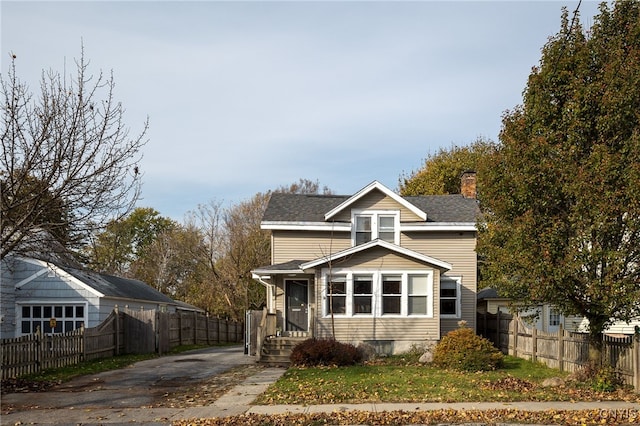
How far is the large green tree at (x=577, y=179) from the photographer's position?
14719 mm

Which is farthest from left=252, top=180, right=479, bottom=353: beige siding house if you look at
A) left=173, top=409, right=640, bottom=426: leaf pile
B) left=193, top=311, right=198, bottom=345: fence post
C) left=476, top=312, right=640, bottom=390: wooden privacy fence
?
left=173, top=409, right=640, bottom=426: leaf pile

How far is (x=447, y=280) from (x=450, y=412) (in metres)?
14.5

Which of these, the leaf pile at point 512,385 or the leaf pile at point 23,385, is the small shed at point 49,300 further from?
the leaf pile at point 512,385

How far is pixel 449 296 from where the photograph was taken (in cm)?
2633

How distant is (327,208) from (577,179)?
13897mm

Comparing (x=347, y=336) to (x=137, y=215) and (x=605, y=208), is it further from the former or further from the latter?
(x=137, y=215)

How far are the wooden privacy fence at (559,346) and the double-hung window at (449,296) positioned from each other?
6.24 ft

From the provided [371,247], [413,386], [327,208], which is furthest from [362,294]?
[413,386]

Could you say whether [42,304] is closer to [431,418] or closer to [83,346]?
[83,346]

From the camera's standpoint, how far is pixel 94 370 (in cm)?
2000

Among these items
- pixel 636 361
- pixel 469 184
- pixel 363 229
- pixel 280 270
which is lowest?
pixel 636 361

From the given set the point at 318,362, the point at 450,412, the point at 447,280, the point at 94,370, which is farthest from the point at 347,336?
the point at 450,412

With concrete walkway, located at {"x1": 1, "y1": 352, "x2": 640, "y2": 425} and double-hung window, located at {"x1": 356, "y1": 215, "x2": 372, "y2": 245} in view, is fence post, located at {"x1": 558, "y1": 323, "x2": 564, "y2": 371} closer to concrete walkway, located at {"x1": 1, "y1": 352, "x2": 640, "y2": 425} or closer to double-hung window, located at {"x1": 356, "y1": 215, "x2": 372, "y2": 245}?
concrete walkway, located at {"x1": 1, "y1": 352, "x2": 640, "y2": 425}

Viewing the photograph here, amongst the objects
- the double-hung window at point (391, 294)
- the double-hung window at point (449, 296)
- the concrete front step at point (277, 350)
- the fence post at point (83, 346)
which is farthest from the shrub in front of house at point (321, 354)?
the fence post at point (83, 346)
